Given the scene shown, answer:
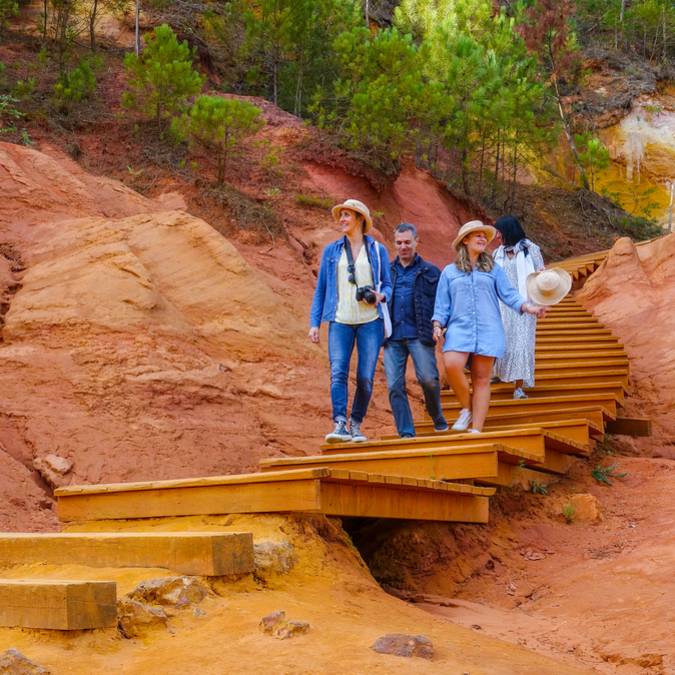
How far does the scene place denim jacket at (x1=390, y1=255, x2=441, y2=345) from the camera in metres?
7.67

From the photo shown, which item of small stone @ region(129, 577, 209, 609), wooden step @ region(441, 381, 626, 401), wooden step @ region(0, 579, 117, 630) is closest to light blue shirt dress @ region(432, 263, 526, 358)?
wooden step @ region(441, 381, 626, 401)

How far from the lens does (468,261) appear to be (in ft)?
25.1

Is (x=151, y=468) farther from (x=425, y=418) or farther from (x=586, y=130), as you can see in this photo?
(x=586, y=130)

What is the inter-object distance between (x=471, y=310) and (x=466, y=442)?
115 cm

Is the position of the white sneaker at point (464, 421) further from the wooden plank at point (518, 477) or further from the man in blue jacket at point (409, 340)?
the wooden plank at point (518, 477)

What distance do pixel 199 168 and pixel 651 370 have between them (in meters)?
6.57

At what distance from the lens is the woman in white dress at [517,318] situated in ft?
30.8

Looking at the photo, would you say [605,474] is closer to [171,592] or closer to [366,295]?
[366,295]

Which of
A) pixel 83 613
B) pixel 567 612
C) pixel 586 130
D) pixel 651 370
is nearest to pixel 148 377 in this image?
pixel 567 612

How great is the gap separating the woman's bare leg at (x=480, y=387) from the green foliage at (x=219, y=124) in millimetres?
6728

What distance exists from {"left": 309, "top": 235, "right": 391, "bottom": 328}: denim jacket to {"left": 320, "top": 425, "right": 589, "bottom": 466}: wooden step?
98 centimetres

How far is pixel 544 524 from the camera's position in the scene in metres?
7.03

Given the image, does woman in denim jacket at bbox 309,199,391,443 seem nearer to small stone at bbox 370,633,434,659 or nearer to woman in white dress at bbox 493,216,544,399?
woman in white dress at bbox 493,216,544,399

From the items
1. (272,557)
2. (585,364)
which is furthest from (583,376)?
(272,557)
